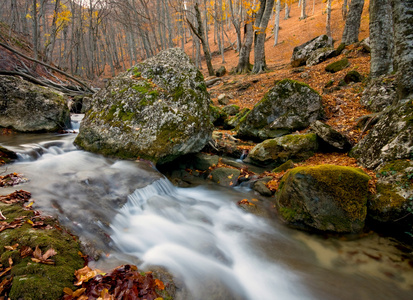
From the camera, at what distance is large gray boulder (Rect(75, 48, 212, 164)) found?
6.01m

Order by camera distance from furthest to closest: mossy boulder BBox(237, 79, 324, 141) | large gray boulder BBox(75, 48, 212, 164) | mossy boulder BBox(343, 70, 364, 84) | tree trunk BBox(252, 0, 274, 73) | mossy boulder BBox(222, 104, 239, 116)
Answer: tree trunk BBox(252, 0, 274, 73), mossy boulder BBox(222, 104, 239, 116), mossy boulder BBox(343, 70, 364, 84), mossy boulder BBox(237, 79, 324, 141), large gray boulder BBox(75, 48, 212, 164)

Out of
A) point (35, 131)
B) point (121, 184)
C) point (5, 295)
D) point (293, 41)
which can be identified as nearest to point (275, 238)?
point (121, 184)

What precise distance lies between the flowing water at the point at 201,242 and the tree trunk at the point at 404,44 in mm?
3546

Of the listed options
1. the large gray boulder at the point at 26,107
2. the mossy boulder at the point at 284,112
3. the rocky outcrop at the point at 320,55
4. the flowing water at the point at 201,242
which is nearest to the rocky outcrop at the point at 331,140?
the mossy boulder at the point at 284,112

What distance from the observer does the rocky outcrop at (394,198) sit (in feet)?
12.4

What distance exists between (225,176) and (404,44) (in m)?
5.23

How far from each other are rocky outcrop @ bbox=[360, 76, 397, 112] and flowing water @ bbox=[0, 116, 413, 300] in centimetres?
488

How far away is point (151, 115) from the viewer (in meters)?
6.24

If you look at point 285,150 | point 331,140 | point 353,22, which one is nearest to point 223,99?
point 285,150

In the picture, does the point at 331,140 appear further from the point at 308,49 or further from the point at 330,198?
the point at 308,49

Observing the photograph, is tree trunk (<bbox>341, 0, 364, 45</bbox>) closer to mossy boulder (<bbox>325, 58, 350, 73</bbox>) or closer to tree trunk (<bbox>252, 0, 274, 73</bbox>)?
mossy boulder (<bbox>325, 58, 350, 73</bbox>)

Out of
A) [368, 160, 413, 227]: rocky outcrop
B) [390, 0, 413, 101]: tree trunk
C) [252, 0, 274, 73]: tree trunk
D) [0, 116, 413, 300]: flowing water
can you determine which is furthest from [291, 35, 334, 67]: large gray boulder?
[0, 116, 413, 300]: flowing water

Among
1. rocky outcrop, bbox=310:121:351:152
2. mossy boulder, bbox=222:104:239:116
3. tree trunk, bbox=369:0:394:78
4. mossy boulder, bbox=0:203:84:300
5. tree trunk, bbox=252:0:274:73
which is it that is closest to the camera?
mossy boulder, bbox=0:203:84:300

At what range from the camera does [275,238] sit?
426 cm
